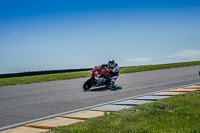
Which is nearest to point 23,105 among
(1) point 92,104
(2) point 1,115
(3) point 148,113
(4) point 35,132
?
(2) point 1,115

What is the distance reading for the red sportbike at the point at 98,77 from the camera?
45.6 ft

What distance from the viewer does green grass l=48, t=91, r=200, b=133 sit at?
18.9 ft

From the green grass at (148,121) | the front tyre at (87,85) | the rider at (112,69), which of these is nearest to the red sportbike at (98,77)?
the front tyre at (87,85)

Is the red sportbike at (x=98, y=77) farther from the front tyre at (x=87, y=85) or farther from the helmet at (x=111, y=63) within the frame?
the helmet at (x=111, y=63)

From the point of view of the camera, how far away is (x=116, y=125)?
6230 mm

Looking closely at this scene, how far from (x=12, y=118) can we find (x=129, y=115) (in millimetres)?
3297

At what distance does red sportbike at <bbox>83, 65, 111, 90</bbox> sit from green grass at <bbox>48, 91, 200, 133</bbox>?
6.02m

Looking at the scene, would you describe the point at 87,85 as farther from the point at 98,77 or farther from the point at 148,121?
the point at 148,121

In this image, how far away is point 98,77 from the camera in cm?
1397

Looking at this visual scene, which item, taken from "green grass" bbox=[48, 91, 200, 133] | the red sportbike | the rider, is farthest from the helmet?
"green grass" bbox=[48, 91, 200, 133]

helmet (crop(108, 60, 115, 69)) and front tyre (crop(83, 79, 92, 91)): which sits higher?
helmet (crop(108, 60, 115, 69))

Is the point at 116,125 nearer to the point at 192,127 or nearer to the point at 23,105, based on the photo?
the point at 192,127

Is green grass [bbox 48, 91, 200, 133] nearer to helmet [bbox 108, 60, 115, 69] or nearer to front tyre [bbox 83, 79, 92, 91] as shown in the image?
front tyre [bbox 83, 79, 92, 91]

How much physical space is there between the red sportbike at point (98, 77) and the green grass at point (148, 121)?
6.02 metres
